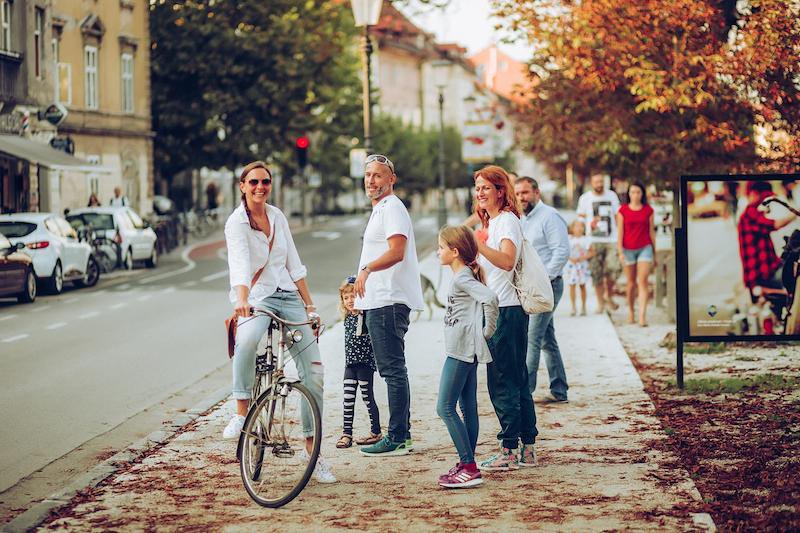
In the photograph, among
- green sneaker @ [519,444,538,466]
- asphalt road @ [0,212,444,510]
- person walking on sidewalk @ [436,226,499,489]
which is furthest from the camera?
asphalt road @ [0,212,444,510]

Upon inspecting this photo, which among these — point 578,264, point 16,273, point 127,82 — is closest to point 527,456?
point 578,264

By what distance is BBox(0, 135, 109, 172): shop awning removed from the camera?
105ft

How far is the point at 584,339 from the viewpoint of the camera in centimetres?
1523

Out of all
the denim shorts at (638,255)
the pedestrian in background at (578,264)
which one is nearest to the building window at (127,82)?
the pedestrian in background at (578,264)

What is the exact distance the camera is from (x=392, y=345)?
8305mm

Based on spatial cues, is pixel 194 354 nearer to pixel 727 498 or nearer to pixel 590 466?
pixel 590 466

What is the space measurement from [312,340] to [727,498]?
2.39m

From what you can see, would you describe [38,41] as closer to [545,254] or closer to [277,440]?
[545,254]

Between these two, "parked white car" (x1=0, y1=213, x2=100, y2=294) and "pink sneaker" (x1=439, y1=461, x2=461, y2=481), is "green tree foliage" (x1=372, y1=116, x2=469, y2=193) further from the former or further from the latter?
"pink sneaker" (x1=439, y1=461, x2=461, y2=481)

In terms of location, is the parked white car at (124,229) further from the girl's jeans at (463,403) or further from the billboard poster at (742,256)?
the girl's jeans at (463,403)

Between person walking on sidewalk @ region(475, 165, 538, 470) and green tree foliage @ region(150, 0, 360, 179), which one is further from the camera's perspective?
green tree foliage @ region(150, 0, 360, 179)

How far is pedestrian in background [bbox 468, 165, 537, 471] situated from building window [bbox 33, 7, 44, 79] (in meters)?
30.8

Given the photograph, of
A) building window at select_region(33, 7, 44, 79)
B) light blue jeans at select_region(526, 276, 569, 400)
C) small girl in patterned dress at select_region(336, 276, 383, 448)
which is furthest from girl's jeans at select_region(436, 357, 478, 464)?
building window at select_region(33, 7, 44, 79)

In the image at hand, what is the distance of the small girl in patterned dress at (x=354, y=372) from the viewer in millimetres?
9008
